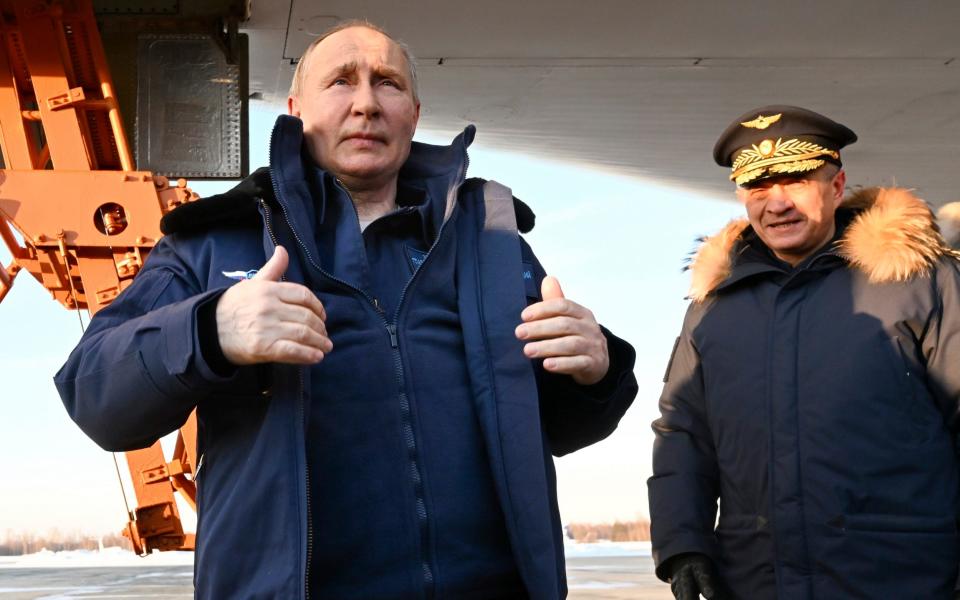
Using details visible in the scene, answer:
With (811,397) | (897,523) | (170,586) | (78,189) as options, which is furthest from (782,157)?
(170,586)

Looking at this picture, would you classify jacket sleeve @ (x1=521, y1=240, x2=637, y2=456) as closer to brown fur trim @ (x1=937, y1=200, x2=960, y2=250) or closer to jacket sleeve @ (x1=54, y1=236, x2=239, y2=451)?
jacket sleeve @ (x1=54, y1=236, x2=239, y2=451)

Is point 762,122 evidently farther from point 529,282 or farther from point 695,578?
point 529,282

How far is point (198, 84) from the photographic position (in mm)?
5566

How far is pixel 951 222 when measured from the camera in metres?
3.52

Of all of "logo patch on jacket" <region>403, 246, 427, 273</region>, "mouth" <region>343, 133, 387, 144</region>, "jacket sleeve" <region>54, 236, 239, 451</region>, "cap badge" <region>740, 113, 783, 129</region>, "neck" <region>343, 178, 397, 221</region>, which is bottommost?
"jacket sleeve" <region>54, 236, 239, 451</region>

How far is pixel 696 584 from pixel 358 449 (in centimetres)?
141

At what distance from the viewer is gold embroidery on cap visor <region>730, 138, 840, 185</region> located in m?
3.01

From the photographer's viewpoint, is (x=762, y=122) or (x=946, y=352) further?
(x=762, y=122)

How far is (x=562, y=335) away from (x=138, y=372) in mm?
602

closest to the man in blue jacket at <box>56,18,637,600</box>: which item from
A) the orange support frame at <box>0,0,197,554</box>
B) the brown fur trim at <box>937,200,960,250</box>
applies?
the brown fur trim at <box>937,200,960,250</box>

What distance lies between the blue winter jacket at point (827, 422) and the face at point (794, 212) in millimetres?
53

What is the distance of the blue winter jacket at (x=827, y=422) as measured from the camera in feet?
8.64

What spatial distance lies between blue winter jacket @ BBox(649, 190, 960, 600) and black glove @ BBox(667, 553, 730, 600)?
1.2 inches

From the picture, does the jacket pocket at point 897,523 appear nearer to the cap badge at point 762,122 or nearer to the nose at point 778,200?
the nose at point 778,200
